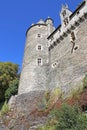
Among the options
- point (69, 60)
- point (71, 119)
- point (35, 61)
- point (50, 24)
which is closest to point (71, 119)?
point (71, 119)

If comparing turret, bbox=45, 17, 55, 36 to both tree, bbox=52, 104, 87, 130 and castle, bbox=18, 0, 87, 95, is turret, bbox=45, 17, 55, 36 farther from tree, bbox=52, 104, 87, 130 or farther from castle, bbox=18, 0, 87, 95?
tree, bbox=52, 104, 87, 130

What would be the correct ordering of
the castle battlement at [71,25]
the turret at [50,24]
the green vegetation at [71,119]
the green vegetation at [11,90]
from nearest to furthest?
the green vegetation at [71,119] < the castle battlement at [71,25] < the green vegetation at [11,90] < the turret at [50,24]

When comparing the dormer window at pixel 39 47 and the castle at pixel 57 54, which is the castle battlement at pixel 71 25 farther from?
the dormer window at pixel 39 47

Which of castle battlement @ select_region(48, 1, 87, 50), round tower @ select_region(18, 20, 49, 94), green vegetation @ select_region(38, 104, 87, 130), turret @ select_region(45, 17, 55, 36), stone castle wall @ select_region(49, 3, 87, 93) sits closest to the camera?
green vegetation @ select_region(38, 104, 87, 130)

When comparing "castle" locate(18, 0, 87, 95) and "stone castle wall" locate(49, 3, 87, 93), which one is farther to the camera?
"castle" locate(18, 0, 87, 95)

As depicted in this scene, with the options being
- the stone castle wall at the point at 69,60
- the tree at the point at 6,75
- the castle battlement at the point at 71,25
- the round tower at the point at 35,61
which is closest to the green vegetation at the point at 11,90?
the tree at the point at 6,75

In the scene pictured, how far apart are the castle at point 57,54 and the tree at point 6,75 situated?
6.20 meters

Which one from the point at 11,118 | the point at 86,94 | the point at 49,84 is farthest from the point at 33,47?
the point at 86,94

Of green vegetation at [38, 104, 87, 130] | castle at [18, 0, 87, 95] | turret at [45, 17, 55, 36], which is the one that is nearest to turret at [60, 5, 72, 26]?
castle at [18, 0, 87, 95]

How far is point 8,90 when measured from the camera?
34.7 m

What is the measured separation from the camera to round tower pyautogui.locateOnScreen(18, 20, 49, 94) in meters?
30.5

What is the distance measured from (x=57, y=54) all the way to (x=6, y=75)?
11700 millimetres

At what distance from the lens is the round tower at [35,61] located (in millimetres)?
30516

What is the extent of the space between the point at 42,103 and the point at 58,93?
224 cm
